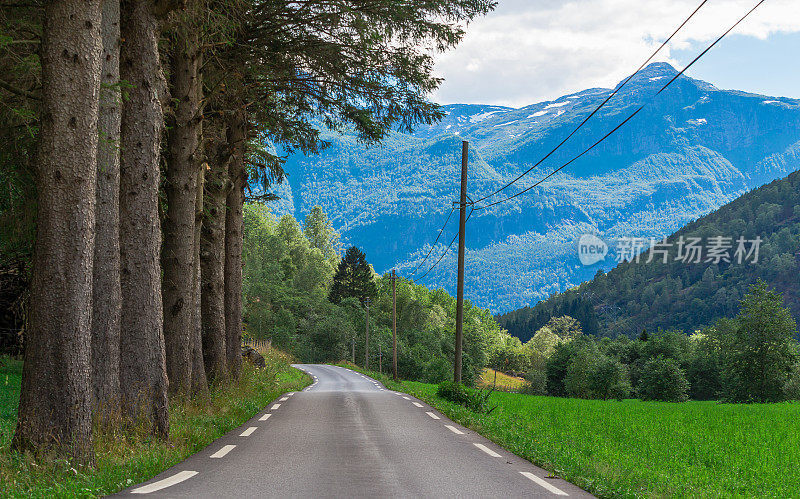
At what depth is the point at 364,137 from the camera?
53.3 feet

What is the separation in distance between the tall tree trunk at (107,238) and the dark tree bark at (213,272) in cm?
742

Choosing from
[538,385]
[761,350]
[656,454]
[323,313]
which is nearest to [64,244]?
[656,454]

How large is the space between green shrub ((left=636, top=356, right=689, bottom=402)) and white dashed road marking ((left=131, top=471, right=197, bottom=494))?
53.1 m

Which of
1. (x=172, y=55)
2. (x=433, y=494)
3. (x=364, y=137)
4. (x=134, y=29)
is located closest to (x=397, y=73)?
(x=364, y=137)

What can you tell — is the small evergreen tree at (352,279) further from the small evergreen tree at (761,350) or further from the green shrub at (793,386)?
the green shrub at (793,386)

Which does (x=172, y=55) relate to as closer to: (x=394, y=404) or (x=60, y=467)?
(x=60, y=467)

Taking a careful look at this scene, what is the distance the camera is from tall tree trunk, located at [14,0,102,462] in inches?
232

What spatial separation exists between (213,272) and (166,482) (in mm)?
9786

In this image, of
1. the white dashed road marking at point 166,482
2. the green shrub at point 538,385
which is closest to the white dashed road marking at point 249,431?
the white dashed road marking at point 166,482

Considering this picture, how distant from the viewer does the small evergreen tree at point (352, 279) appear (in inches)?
3740

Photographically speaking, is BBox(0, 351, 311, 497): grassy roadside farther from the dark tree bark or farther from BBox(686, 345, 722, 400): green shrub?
BBox(686, 345, 722, 400): green shrub

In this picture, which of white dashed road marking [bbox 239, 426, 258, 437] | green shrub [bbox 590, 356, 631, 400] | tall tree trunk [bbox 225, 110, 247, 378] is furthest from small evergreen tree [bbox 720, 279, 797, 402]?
white dashed road marking [bbox 239, 426, 258, 437]

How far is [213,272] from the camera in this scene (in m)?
15.3

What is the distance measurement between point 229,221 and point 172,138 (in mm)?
6692
